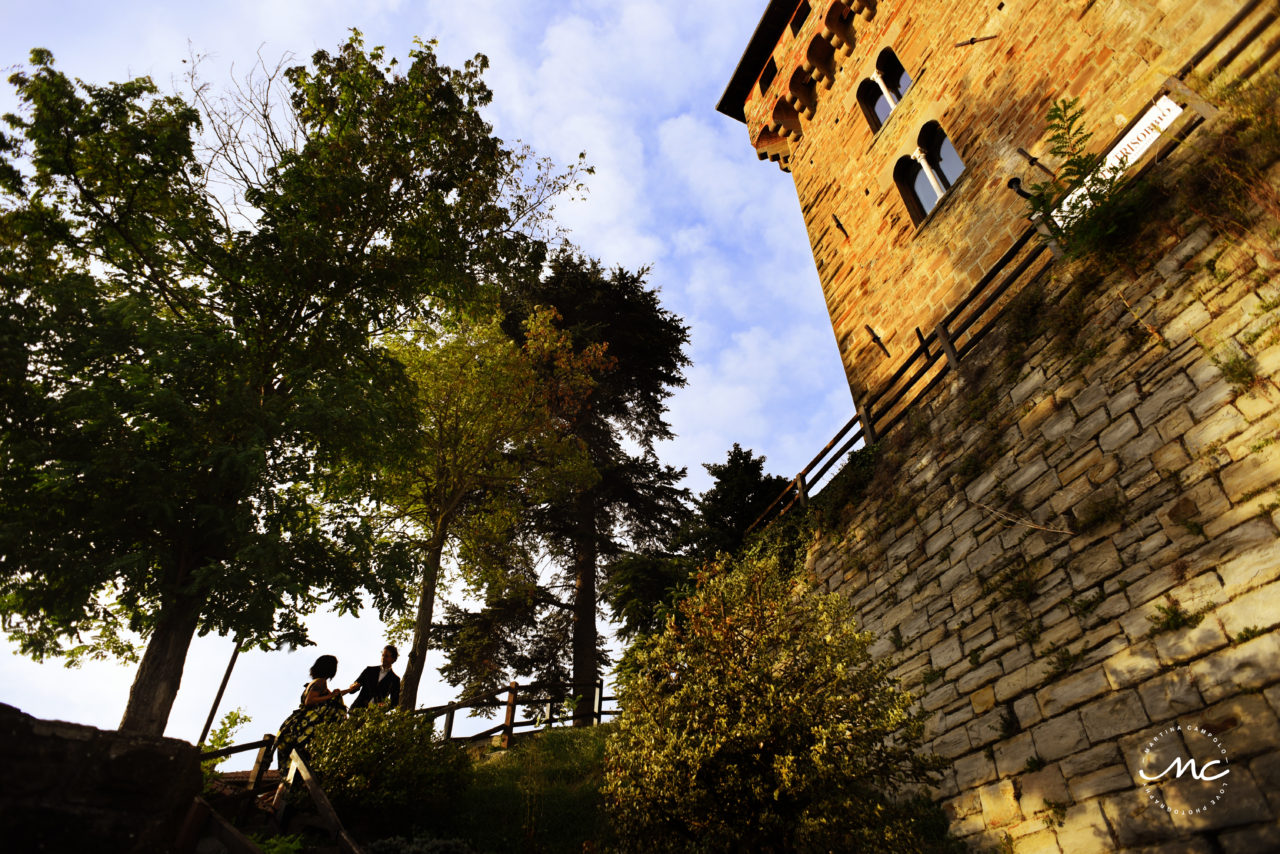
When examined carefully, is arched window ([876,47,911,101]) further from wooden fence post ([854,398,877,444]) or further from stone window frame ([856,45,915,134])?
wooden fence post ([854,398,877,444])

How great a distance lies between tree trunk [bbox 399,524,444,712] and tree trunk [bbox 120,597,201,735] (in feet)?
13.8

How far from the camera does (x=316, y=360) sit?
8.27 meters

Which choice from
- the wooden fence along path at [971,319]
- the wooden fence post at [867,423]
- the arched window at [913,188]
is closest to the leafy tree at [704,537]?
the wooden fence along path at [971,319]

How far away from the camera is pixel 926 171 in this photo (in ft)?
35.5

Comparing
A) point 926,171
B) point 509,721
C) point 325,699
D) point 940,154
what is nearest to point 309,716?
point 325,699

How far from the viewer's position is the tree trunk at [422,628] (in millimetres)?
10469

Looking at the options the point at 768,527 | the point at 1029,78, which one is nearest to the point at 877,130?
the point at 1029,78

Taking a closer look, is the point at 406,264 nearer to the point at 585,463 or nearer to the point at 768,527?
the point at 585,463

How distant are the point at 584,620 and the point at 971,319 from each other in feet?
37.7

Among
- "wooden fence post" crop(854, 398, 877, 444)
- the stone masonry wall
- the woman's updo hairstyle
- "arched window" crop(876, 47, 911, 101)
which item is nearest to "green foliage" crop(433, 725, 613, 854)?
the woman's updo hairstyle

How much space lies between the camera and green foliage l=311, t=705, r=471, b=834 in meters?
7.23

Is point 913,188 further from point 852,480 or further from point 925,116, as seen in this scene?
point 852,480

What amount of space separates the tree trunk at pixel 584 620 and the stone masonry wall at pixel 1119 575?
348 inches

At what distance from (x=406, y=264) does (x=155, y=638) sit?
17.6ft
